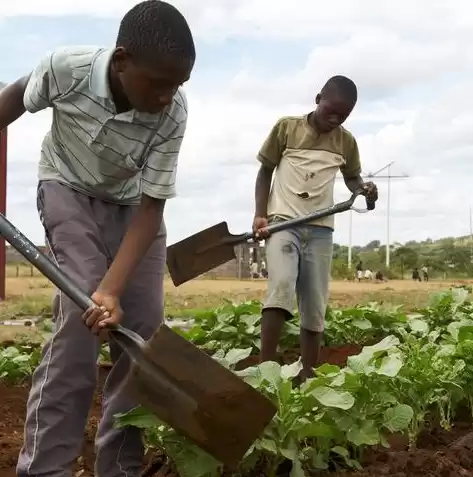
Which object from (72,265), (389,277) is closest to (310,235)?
(72,265)

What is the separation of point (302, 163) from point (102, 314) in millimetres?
2177

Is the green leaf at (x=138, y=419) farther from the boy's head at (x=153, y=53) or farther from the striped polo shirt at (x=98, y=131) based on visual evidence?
the boy's head at (x=153, y=53)

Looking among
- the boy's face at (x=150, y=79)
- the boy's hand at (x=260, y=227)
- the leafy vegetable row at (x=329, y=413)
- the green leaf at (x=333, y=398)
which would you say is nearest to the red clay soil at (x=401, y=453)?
the leafy vegetable row at (x=329, y=413)

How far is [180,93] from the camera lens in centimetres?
277

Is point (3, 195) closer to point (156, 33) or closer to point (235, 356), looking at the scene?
point (235, 356)

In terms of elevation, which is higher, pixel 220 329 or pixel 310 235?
pixel 310 235

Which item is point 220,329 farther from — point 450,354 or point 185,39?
point 185,39

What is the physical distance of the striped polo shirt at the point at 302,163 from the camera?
14.8 ft

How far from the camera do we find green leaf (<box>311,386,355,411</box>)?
106 inches

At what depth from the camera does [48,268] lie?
259 cm

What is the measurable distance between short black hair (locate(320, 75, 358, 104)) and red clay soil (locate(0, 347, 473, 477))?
1.53 m

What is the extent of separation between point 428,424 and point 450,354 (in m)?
0.28

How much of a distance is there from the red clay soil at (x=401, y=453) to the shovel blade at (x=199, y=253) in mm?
938

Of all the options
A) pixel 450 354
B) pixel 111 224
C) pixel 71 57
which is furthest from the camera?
pixel 450 354
